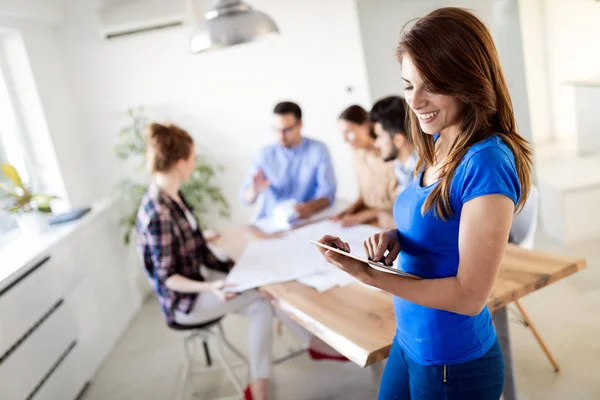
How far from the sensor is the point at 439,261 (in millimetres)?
1129

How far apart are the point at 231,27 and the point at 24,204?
170 centimetres

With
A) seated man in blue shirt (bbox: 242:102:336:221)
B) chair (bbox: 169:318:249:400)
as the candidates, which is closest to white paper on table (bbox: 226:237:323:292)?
chair (bbox: 169:318:249:400)

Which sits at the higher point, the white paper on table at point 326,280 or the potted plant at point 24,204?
the potted plant at point 24,204

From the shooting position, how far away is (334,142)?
463 cm

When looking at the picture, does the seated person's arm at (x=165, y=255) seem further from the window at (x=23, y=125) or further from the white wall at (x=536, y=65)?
the white wall at (x=536, y=65)

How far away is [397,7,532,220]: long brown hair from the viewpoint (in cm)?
99

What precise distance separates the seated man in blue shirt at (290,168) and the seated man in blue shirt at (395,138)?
64 centimetres

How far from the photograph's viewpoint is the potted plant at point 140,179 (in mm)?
4156

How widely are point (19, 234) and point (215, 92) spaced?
188 centimetres

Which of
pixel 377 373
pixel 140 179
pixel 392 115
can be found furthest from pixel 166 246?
pixel 140 179

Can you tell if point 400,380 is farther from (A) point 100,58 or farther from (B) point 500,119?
(A) point 100,58

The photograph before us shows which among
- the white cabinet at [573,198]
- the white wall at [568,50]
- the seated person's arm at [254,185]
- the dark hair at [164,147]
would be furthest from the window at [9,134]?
the white cabinet at [573,198]

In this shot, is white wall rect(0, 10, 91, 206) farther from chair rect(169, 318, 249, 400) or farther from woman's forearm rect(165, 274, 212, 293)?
woman's forearm rect(165, 274, 212, 293)

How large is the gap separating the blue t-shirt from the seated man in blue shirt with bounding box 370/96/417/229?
1.21 m
